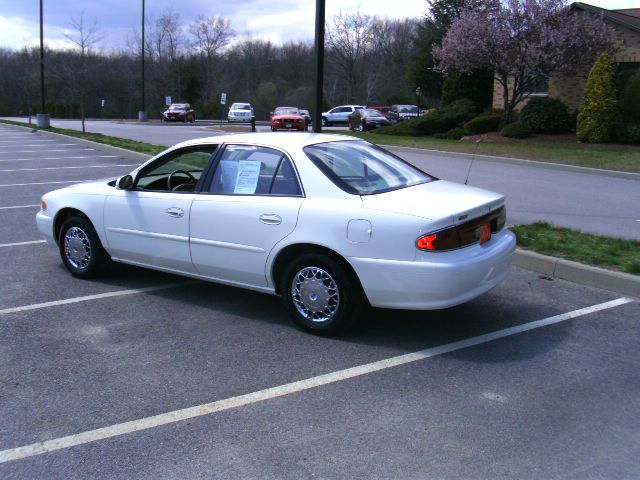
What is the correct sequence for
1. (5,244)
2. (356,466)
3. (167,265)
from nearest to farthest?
(356,466) < (167,265) < (5,244)

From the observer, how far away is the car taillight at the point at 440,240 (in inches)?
170

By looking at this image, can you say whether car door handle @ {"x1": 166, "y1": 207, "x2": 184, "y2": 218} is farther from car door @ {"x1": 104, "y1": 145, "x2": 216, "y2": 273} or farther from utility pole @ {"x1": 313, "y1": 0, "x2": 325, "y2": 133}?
utility pole @ {"x1": 313, "y1": 0, "x2": 325, "y2": 133}

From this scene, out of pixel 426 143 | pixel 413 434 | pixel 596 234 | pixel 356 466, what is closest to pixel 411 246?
pixel 413 434

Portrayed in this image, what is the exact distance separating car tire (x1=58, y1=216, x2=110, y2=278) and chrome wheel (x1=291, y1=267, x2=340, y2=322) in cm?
240

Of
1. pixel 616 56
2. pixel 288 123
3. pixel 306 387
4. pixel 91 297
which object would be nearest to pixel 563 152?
pixel 616 56

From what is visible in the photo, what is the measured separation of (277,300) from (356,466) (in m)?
2.84

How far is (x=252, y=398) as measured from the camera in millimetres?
3850

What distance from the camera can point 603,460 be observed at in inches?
126

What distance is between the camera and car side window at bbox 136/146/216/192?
18.6 feet

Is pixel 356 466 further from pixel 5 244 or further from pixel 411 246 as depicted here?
pixel 5 244

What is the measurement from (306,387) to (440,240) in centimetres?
139

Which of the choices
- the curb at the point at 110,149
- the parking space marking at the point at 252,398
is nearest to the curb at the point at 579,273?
the parking space marking at the point at 252,398

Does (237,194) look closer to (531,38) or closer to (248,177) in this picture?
(248,177)

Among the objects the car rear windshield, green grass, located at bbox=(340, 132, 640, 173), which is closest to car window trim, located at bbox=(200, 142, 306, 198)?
the car rear windshield
